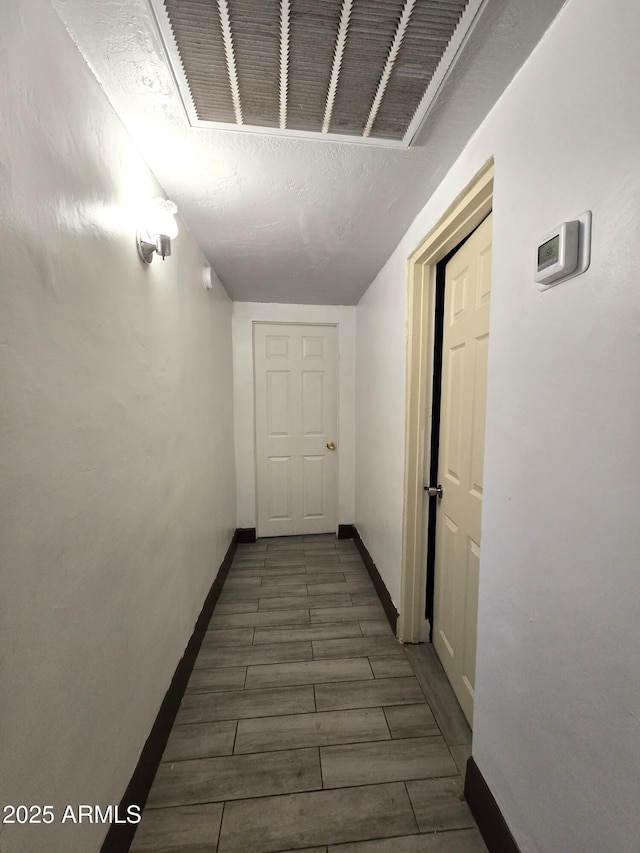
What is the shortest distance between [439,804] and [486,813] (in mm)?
167

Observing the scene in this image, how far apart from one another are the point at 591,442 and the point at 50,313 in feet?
3.77

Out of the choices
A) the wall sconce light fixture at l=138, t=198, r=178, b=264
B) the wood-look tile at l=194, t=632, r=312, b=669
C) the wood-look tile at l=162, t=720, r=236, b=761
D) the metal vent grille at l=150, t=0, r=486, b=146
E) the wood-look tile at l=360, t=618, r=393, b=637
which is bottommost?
the wood-look tile at l=162, t=720, r=236, b=761

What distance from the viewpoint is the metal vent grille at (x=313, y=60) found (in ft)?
2.27

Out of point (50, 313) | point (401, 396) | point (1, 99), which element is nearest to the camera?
point (1, 99)

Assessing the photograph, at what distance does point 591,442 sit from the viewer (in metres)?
0.65

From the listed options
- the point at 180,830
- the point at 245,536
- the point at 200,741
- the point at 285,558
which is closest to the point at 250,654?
the point at 200,741

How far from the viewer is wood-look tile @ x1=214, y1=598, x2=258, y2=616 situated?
2.08 m

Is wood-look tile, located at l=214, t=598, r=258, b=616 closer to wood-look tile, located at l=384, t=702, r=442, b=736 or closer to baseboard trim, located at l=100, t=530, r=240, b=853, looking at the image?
baseboard trim, located at l=100, t=530, r=240, b=853

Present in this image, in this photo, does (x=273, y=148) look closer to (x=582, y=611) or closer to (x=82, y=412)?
(x=82, y=412)

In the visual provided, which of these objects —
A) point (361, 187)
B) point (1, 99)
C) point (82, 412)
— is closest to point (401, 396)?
point (361, 187)

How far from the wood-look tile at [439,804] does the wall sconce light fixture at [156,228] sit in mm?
2042

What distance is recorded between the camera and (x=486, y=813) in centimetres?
99

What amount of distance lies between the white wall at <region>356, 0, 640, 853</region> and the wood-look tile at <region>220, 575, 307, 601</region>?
→ 142 centimetres

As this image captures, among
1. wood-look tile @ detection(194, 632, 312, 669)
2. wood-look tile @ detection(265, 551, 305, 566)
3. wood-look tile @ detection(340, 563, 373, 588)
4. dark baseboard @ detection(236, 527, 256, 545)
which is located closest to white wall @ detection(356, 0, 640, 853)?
wood-look tile @ detection(194, 632, 312, 669)
